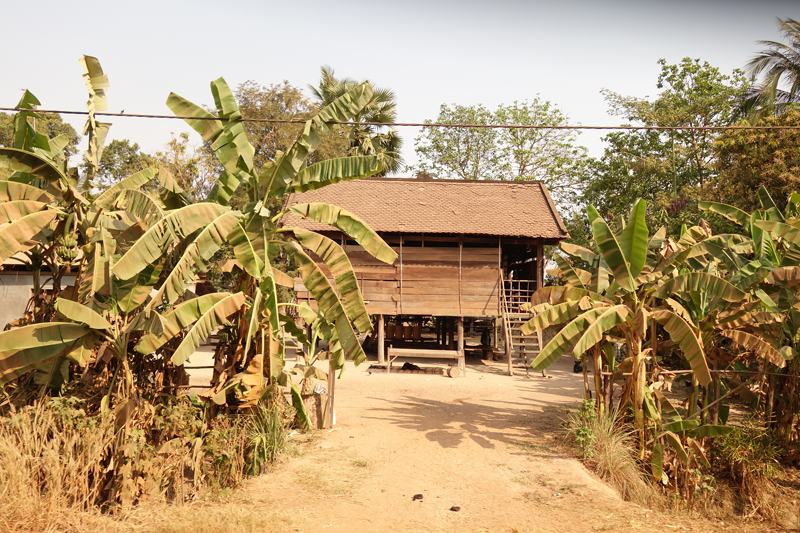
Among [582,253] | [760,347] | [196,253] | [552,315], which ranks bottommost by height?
[760,347]

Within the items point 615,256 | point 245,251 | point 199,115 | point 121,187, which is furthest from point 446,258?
point 245,251

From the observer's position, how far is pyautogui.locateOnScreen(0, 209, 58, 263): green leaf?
6391 millimetres

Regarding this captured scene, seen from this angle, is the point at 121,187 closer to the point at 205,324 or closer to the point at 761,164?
the point at 205,324

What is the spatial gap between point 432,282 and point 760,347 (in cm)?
1171

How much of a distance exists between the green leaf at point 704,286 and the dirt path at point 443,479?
2.87m

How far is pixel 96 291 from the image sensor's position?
6789 mm

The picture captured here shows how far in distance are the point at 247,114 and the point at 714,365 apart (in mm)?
25084

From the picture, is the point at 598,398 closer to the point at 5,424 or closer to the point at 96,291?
the point at 96,291

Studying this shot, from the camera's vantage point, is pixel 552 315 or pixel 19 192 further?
pixel 552 315

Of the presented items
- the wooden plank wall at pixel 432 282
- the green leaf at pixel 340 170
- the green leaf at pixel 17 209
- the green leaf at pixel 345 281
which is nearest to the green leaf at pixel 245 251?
the green leaf at pixel 345 281

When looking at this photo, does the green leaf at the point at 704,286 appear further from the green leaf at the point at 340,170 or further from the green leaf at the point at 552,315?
the green leaf at the point at 340,170

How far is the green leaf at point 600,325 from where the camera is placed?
765 centimetres

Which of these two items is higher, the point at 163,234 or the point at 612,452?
the point at 163,234

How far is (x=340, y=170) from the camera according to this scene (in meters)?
7.79
